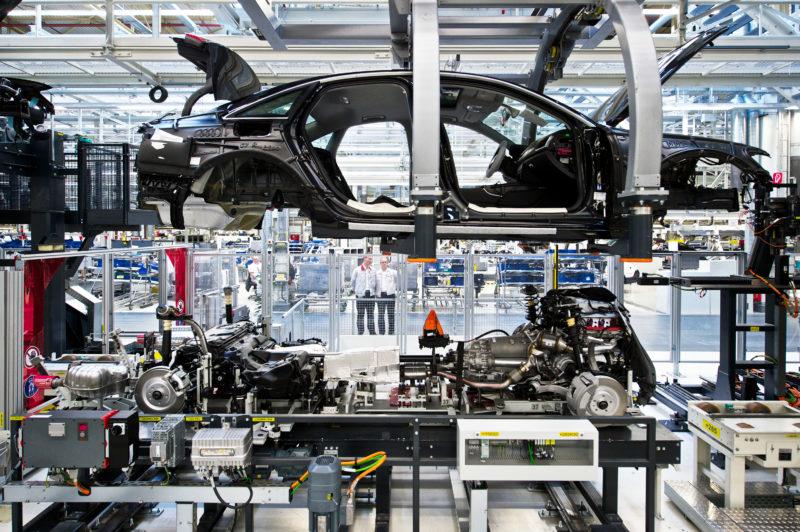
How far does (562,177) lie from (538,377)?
Result: 1796 millimetres

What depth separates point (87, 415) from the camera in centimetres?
306

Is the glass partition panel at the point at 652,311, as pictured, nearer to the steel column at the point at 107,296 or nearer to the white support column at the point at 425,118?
the white support column at the point at 425,118

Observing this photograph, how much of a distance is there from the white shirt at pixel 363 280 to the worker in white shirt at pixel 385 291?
0.09 metres

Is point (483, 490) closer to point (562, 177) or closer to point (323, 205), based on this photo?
point (323, 205)

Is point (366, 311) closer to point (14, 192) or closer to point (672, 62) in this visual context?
point (14, 192)

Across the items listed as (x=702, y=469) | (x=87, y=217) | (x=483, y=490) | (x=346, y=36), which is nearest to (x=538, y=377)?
(x=483, y=490)

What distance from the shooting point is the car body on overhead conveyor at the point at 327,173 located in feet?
11.1

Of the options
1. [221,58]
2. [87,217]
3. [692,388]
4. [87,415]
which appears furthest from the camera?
[692,388]

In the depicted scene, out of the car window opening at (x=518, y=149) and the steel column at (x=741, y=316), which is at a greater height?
the car window opening at (x=518, y=149)

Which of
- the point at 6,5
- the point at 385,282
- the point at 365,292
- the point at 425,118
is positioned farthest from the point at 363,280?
the point at 425,118

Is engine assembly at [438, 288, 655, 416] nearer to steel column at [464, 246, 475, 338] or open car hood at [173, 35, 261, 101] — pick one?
open car hood at [173, 35, 261, 101]

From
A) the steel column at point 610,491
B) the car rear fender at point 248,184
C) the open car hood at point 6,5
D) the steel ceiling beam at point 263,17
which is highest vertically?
the open car hood at point 6,5

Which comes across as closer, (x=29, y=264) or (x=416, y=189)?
(x=416, y=189)

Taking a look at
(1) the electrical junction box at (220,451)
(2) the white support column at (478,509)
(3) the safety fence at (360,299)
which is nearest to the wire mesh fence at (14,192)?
(3) the safety fence at (360,299)
